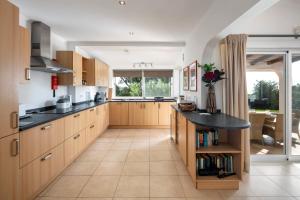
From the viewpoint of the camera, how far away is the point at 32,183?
2195mm

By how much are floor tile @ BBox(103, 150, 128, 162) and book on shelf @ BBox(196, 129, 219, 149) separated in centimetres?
159

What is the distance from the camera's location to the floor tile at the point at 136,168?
305 cm

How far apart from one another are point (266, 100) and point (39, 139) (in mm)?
3665

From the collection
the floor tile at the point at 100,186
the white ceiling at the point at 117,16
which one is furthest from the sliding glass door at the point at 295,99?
the floor tile at the point at 100,186

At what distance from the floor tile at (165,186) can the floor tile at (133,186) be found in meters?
0.08

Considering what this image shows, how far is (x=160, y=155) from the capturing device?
391 centimetres

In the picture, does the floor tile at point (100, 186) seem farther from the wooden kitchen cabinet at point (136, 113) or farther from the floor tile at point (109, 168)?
the wooden kitchen cabinet at point (136, 113)

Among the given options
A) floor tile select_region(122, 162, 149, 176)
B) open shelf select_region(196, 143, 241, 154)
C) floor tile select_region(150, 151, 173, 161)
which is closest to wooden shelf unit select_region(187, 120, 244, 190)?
open shelf select_region(196, 143, 241, 154)

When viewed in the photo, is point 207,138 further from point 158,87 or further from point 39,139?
point 158,87

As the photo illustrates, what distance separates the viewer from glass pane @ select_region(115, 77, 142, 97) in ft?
26.1

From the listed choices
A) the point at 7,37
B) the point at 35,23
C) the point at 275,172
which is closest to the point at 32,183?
the point at 7,37

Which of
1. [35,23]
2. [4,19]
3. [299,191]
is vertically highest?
[35,23]

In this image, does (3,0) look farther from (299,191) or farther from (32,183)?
(299,191)

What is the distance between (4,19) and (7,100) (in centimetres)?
68
